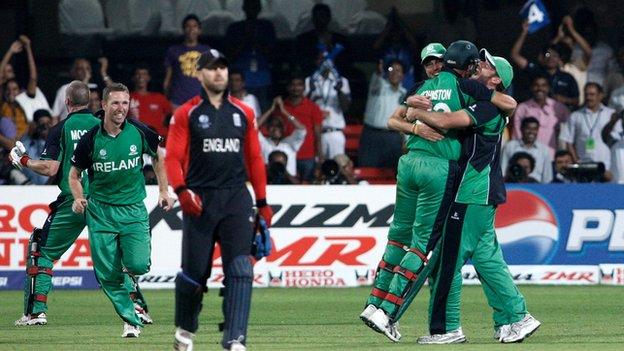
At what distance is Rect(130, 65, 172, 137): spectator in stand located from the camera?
74.9ft

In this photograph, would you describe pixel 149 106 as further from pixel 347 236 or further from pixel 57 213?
pixel 57 213

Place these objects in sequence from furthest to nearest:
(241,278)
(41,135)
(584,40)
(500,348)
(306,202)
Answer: (584,40) < (41,135) < (306,202) < (500,348) < (241,278)

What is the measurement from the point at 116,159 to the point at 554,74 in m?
11.5

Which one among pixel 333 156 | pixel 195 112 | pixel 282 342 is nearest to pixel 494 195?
pixel 282 342

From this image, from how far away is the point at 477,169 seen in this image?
1234cm

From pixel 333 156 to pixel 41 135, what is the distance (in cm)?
446

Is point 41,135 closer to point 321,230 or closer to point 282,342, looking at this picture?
point 321,230

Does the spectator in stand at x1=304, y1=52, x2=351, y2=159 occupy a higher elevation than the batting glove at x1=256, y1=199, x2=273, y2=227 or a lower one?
lower

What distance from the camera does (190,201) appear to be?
1059 cm

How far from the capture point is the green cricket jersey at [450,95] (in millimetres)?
12289

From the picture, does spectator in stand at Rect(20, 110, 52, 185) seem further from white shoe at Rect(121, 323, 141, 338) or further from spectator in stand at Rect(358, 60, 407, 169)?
white shoe at Rect(121, 323, 141, 338)

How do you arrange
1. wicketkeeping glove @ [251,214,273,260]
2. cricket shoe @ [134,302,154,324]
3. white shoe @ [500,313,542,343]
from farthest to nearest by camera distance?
1. cricket shoe @ [134,302,154,324]
2. white shoe @ [500,313,542,343]
3. wicketkeeping glove @ [251,214,273,260]

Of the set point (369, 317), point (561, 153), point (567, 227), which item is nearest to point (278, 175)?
point (567, 227)

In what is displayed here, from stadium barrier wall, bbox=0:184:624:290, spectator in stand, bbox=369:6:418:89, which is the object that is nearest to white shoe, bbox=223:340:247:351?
stadium barrier wall, bbox=0:184:624:290
